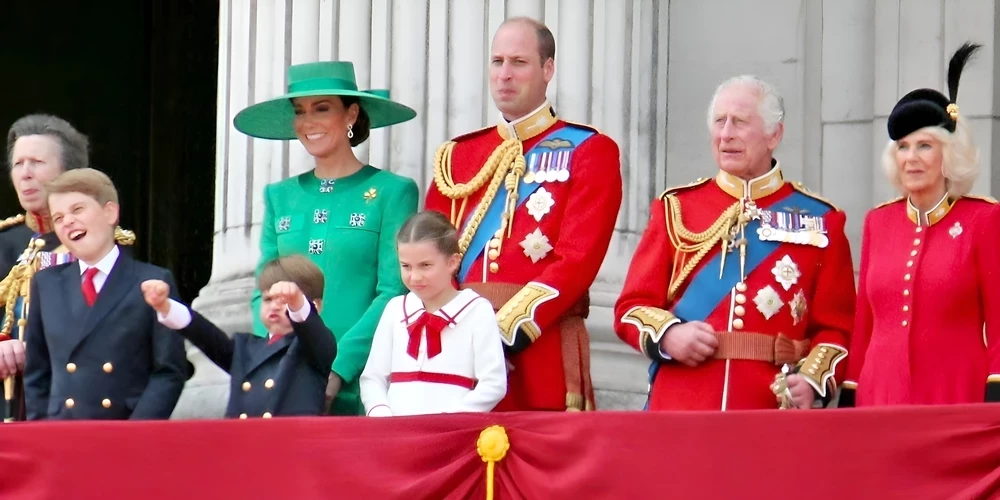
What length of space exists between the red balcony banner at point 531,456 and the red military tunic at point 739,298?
0.73 metres

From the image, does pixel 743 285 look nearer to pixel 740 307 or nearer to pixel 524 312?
pixel 740 307

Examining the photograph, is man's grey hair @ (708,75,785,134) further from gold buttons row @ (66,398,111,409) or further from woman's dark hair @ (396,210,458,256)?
gold buttons row @ (66,398,111,409)

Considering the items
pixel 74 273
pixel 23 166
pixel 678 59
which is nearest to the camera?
pixel 74 273

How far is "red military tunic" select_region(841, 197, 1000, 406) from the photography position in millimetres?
5730

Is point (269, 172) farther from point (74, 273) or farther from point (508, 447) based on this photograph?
point (508, 447)

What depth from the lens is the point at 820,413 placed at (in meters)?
5.15

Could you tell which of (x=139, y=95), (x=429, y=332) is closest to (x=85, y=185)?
(x=429, y=332)

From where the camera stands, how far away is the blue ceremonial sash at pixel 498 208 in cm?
626

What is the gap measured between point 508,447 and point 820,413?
77cm

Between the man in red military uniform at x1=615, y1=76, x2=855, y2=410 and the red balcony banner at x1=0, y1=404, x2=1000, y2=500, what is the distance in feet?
2.37

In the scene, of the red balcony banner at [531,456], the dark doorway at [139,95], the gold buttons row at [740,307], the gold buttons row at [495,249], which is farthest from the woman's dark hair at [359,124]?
the dark doorway at [139,95]

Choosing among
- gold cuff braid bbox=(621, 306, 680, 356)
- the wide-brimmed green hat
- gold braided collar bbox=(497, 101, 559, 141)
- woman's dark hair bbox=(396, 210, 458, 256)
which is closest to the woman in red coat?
gold cuff braid bbox=(621, 306, 680, 356)

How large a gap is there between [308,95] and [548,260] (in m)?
0.93

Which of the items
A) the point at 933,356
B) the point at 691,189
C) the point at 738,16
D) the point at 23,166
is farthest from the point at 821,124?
the point at 23,166
